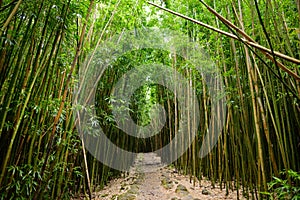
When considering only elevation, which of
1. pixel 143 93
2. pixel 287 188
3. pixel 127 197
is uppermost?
pixel 143 93

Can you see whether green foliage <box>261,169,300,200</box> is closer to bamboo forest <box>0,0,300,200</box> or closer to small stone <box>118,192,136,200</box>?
bamboo forest <box>0,0,300,200</box>

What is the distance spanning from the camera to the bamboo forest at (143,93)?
1.91 meters

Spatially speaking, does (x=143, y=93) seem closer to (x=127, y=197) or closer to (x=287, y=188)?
(x=127, y=197)

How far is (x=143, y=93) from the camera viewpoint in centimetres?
714

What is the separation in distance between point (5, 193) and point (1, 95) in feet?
2.64

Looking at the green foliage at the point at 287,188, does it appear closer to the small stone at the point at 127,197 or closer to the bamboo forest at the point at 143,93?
the bamboo forest at the point at 143,93

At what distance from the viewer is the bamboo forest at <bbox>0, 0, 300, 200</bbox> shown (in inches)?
75.1

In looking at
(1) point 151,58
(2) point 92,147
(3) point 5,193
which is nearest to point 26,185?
(3) point 5,193

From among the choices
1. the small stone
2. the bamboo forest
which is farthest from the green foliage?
the small stone

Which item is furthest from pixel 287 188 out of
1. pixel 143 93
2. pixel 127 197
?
pixel 143 93

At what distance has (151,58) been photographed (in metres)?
6.52

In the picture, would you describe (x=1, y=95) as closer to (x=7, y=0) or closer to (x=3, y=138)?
(x=3, y=138)

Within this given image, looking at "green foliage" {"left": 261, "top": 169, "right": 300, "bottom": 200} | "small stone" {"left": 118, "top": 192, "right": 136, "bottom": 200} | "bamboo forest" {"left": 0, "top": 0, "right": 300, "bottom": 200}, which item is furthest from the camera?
"small stone" {"left": 118, "top": 192, "right": 136, "bottom": 200}

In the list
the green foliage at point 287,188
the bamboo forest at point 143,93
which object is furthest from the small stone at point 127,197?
the green foliage at point 287,188
